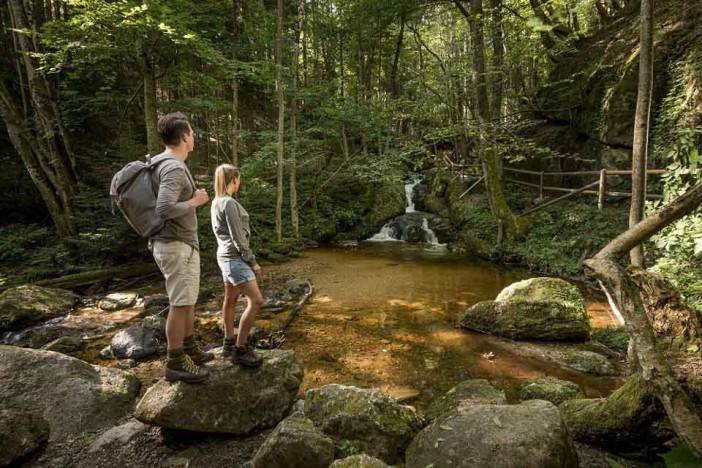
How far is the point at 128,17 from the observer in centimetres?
784

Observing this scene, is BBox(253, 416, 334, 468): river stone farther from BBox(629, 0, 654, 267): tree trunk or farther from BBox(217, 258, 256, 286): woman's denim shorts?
BBox(629, 0, 654, 267): tree trunk

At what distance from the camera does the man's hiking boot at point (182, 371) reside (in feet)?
10.6

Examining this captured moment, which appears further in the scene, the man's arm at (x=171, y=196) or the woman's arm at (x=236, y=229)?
the woman's arm at (x=236, y=229)

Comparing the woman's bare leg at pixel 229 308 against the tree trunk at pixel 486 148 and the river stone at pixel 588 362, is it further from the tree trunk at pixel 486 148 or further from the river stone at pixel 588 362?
the tree trunk at pixel 486 148

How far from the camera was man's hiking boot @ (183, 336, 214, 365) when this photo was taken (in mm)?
3454

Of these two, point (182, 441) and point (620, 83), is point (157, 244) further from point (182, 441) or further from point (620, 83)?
point (620, 83)

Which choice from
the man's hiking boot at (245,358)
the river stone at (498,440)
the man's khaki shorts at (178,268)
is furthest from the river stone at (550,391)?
the man's khaki shorts at (178,268)

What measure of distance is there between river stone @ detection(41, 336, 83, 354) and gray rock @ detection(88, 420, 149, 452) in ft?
10.7

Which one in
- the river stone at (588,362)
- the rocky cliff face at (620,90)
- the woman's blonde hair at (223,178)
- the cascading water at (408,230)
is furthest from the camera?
the cascading water at (408,230)

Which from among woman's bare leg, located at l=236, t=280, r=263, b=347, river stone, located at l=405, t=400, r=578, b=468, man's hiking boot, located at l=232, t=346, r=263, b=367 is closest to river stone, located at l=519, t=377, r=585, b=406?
river stone, located at l=405, t=400, r=578, b=468

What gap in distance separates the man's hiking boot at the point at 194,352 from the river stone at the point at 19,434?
1306mm

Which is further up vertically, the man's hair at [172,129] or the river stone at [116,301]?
the man's hair at [172,129]

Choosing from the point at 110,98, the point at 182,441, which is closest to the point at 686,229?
the point at 182,441

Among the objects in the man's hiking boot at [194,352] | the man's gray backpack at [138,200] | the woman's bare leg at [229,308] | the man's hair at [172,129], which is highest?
the man's hair at [172,129]
